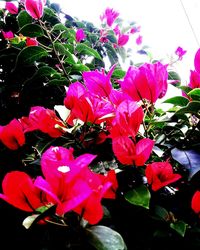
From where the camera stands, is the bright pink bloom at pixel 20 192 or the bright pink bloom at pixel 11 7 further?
the bright pink bloom at pixel 11 7

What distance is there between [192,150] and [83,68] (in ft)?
1.92

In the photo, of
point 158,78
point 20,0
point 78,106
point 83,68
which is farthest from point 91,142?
point 20,0

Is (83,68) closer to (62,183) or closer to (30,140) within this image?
(30,140)

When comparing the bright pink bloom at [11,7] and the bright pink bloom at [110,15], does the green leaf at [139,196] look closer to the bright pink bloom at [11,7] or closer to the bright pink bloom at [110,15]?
the bright pink bloom at [11,7]

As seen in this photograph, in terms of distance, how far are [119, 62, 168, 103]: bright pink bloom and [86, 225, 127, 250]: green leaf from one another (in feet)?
0.96

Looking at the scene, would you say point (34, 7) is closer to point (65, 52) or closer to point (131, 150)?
point (65, 52)

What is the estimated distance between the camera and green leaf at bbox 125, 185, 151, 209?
0.46 meters

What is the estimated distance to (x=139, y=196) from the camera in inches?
18.7

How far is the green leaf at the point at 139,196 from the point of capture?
460 millimetres

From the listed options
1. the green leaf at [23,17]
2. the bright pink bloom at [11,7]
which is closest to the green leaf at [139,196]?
the green leaf at [23,17]

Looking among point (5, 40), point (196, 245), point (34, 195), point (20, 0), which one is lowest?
point (196, 245)

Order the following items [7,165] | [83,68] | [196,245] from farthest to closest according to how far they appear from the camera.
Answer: [83,68] < [7,165] < [196,245]

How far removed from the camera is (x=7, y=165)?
81 centimetres

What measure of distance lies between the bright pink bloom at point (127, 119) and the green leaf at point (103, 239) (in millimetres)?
181
